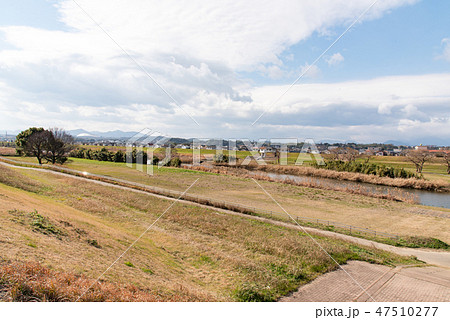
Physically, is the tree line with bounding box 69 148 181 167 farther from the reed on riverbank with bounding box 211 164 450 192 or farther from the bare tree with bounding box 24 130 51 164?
the reed on riverbank with bounding box 211 164 450 192

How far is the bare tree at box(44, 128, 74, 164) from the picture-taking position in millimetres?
45719

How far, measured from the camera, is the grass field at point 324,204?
22359 millimetres

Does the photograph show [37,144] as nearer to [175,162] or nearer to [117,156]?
[117,156]

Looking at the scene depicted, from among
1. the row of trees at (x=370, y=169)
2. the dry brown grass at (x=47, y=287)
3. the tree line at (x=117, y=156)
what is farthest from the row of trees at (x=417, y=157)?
the dry brown grass at (x=47, y=287)

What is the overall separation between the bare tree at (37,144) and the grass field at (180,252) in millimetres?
33141

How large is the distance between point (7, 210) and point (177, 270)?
7.58m

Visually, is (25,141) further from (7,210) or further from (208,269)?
(208,269)

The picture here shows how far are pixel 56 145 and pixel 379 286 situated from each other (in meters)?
52.8

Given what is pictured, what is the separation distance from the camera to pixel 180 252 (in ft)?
43.4

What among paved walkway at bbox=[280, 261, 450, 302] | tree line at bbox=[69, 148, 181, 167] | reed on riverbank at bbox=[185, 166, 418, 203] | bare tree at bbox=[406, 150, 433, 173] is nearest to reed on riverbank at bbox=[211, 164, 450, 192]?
reed on riverbank at bbox=[185, 166, 418, 203]

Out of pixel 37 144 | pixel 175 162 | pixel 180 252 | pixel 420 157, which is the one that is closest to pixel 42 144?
pixel 37 144

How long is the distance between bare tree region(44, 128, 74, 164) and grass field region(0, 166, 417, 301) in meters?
33.5

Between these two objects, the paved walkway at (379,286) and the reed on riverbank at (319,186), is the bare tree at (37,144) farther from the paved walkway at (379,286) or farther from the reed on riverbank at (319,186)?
the paved walkway at (379,286)

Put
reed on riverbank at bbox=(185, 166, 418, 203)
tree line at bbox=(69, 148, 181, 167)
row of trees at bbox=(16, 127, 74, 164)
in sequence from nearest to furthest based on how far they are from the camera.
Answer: reed on riverbank at bbox=(185, 166, 418, 203) < row of trees at bbox=(16, 127, 74, 164) < tree line at bbox=(69, 148, 181, 167)
